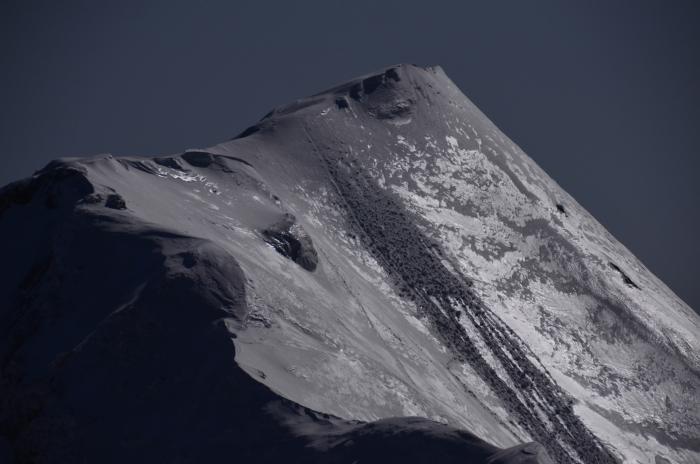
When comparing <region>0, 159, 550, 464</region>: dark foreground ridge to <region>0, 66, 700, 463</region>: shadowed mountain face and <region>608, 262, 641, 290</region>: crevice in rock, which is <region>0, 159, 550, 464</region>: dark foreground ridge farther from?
<region>608, 262, 641, 290</region>: crevice in rock

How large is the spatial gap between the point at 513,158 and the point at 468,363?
34.6ft

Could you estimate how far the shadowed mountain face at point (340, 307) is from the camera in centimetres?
1520

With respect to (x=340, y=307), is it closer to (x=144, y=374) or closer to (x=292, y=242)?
(x=292, y=242)

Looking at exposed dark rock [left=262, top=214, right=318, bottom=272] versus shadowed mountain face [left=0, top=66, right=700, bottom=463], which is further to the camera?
exposed dark rock [left=262, top=214, right=318, bottom=272]

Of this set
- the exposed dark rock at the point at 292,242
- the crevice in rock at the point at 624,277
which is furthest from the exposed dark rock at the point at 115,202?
the crevice in rock at the point at 624,277

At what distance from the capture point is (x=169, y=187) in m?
23.9

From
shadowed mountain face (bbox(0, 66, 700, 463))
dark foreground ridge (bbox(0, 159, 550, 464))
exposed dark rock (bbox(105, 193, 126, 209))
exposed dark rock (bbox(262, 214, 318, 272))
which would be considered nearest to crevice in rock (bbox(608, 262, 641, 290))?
shadowed mountain face (bbox(0, 66, 700, 463))

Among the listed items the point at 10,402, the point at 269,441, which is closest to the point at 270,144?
the point at 10,402

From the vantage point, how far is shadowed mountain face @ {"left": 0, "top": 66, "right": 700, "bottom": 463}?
1520cm

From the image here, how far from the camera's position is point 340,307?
22.8 metres

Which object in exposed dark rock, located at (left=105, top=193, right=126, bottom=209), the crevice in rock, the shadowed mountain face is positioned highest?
exposed dark rock, located at (left=105, top=193, right=126, bottom=209)

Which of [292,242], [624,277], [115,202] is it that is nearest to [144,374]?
[115,202]

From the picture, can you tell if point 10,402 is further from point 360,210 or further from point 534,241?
point 534,241

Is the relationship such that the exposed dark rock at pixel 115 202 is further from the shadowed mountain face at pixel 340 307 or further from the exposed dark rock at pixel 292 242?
the exposed dark rock at pixel 292 242
